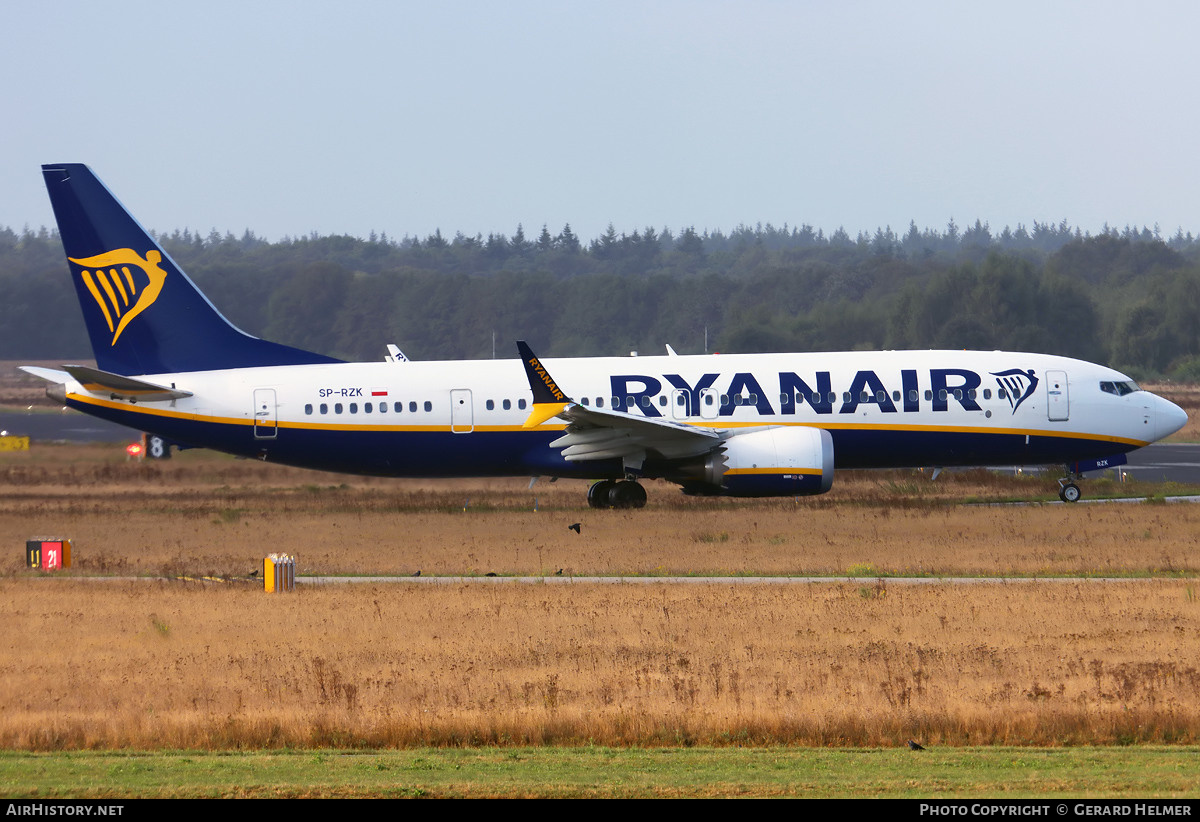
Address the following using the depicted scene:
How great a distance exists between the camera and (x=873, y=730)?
15.5m

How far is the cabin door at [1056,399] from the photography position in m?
37.2

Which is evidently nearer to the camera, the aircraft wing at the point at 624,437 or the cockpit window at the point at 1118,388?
the aircraft wing at the point at 624,437

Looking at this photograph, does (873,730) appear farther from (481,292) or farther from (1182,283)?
(481,292)

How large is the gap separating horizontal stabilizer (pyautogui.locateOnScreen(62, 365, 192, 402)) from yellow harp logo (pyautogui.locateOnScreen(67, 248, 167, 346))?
1.44 m

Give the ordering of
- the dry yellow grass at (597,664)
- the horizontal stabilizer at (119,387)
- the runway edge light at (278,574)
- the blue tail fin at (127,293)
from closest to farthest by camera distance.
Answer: the dry yellow grass at (597,664), the runway edge light at (278,574), the horizontal stabilizer at (119,387), the blue tail fin at (127,293)

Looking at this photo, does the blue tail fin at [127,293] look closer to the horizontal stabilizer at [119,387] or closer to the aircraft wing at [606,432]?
the horizontal stabilizer at [119,387]

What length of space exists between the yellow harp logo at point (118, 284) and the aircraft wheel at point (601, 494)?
1209 centimetres

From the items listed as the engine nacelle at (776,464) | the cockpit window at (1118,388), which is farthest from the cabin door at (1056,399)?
the engine nacelle at (776,464)

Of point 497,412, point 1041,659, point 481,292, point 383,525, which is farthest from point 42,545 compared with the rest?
point 481,292

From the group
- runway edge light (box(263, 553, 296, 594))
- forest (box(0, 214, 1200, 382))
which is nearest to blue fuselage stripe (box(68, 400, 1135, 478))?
runway edge light (box(263, 553, 296, 594))

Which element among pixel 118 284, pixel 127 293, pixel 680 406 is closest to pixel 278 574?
pixel 680 406

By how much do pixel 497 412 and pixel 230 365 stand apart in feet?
22.7

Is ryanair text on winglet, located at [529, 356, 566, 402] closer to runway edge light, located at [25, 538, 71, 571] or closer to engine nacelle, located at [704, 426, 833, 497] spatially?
engine nacelle, located at [704, 426, 833, 497]

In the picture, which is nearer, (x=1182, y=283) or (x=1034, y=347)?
(x=1034, y=347)
